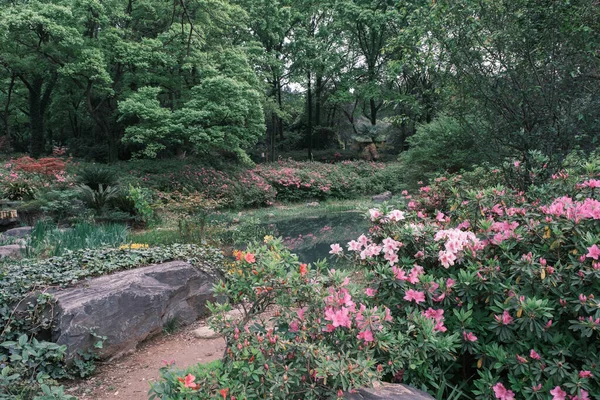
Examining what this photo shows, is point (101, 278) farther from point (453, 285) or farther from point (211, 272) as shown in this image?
point (453, 285)

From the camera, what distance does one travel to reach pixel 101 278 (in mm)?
3693

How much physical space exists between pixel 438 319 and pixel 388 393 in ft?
1.52

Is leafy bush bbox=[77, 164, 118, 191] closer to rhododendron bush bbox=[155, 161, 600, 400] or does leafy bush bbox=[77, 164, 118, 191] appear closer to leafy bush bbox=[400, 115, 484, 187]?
leafy bush bbox=[400, 115, 484, 187]

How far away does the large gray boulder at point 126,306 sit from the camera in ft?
10.1

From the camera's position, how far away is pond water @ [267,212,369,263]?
7.53 metres

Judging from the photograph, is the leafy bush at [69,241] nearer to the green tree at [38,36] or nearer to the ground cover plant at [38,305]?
the ground cover plant at [38,305]

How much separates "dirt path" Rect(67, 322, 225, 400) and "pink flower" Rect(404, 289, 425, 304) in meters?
1.85

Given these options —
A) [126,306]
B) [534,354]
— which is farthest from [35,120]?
[534,354]

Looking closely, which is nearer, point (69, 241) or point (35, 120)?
point (69, 241)

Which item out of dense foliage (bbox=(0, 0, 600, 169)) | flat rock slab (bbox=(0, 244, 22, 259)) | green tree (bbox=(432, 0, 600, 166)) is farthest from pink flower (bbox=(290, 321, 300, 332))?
flat rock slab (bbox=(0, 244, 22, 259))

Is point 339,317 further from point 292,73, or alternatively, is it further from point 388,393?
point 292,73

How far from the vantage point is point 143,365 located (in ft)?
10.7

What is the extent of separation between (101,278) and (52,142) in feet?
88.5

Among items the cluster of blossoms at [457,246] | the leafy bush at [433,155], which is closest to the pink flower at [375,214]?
the cluster of blossoms at [457,246]
